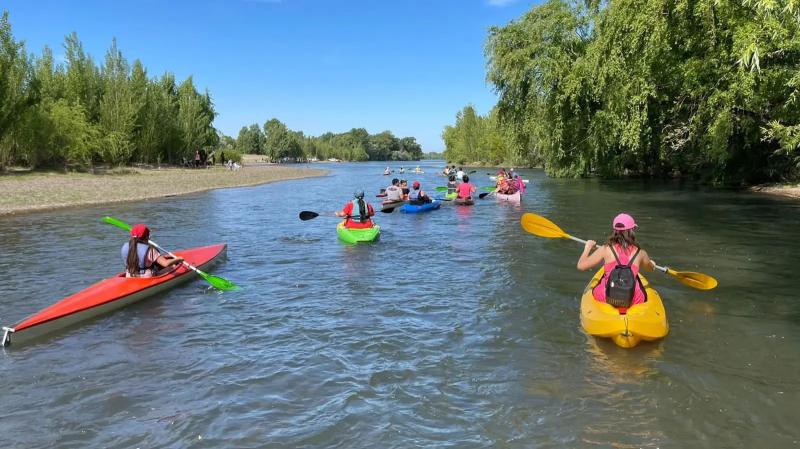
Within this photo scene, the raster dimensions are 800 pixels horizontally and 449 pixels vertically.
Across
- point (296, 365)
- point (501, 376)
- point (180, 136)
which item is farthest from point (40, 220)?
point (180, 136)

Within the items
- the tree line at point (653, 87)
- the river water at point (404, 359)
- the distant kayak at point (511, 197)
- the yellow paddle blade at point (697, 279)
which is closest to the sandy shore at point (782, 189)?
the tree line at point (653, 87)

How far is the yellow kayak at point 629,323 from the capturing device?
20.7 ft

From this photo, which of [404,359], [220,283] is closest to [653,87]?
[220,283]

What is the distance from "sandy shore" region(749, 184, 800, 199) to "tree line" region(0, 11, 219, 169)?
38.9m

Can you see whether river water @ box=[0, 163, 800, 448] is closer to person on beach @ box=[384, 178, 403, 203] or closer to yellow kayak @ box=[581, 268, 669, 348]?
yellow kayak @ box=[581, 268, 669, 348]

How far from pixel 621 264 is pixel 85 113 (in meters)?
→ 44.6

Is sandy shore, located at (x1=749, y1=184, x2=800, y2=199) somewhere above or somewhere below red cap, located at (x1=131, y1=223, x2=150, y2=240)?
below

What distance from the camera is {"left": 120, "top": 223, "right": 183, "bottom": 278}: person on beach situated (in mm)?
8906

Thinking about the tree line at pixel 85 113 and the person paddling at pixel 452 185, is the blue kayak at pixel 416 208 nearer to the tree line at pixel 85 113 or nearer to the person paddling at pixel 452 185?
the person paddling at pixel 452 185

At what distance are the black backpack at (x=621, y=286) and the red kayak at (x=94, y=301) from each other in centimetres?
696

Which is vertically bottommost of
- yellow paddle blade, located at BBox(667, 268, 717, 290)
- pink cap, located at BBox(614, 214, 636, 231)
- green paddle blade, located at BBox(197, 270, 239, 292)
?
green paddle blade, located at BBox(197, 270, 239, 292)

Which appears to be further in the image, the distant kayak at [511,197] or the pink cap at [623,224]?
the distant kayak at [511,197]

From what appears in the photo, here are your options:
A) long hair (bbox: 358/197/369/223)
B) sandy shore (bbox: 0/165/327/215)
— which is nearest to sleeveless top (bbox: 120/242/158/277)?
long hair (bbox: 358/197/369/223)

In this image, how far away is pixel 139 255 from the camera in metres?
9.09
